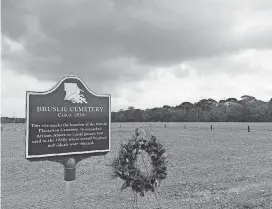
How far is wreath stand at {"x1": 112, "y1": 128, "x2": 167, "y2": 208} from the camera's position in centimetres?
605

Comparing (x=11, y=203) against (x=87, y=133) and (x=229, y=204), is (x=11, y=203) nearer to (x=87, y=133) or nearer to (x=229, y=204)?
(x=87, y=133)

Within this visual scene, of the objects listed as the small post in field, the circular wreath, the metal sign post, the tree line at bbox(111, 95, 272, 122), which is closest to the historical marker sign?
the metal sign post

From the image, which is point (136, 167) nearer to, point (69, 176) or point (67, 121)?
point (69, 176)

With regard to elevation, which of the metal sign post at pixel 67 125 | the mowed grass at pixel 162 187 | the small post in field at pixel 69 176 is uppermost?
the metal sign post at pixel 67 125

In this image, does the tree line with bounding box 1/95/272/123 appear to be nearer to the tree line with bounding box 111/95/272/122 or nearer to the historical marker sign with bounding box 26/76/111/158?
the tree line with bounding box 111/95/272/122

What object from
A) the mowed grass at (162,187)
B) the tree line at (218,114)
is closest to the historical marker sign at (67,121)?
the mowed grass at (162,187)

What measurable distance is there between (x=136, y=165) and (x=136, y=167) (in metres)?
0.05

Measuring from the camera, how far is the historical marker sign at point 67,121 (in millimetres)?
5309

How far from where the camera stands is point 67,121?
5.59 meters

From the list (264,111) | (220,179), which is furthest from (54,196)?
(264,111)

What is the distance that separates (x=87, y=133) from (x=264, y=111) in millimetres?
82850

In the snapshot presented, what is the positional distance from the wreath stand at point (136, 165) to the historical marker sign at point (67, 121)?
1.40ft

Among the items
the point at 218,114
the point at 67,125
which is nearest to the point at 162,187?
the point at 67,125

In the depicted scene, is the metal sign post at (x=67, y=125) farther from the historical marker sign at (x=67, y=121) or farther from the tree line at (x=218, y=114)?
the tree line at (x=218, y=114)
